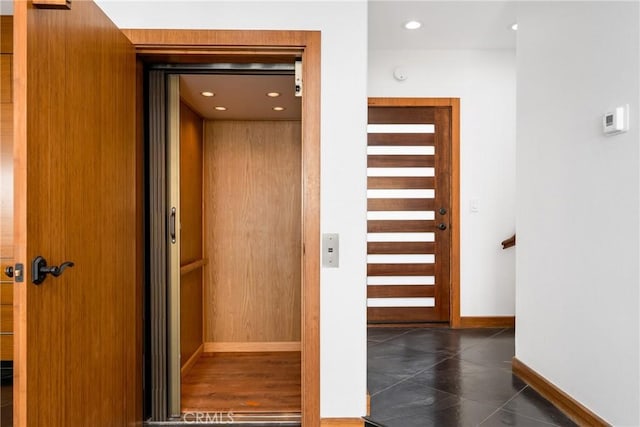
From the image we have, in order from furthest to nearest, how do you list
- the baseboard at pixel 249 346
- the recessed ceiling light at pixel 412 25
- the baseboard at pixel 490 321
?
the baseboard at pixel 490 321
the baseboard at pixel 249 346
the recessed ceiling light at pixel 412 25

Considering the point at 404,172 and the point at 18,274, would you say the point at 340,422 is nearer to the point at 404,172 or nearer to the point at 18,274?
the point at 18,274

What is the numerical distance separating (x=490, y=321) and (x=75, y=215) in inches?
142

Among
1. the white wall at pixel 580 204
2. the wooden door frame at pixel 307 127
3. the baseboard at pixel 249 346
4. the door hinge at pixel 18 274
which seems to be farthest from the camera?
the baseboard at pixel 249 346

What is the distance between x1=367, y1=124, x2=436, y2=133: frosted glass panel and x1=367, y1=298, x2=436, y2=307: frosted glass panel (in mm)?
1585

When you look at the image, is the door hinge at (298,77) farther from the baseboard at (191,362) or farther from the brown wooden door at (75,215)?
the baseboard at (191,362)

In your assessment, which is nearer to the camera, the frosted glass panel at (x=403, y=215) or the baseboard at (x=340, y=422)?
the baseboard at (x=340, y=422)

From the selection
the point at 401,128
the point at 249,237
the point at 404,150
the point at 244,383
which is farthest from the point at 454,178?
the point at 244,383

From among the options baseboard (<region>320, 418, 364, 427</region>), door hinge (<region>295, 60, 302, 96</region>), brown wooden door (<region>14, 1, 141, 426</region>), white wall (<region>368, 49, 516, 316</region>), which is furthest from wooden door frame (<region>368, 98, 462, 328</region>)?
brown wooden door (<region>14, 1, 141, 426</region>)

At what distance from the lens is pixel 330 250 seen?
2.11m

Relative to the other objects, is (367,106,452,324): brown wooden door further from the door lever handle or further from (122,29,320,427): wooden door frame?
the door lever handle

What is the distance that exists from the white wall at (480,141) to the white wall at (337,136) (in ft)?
6.72

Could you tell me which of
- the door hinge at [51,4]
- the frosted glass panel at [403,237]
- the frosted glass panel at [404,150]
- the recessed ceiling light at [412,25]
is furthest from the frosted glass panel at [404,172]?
the door hinge at [51,4]

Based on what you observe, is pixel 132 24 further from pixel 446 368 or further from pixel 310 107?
pixel 446 368

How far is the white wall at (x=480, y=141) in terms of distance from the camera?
4055mm
